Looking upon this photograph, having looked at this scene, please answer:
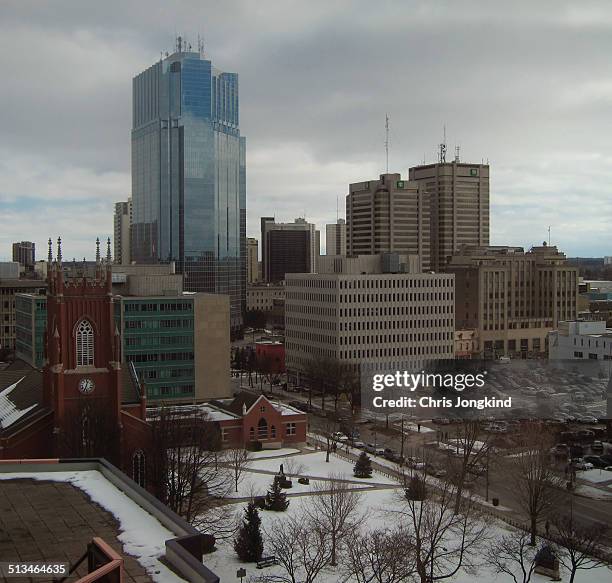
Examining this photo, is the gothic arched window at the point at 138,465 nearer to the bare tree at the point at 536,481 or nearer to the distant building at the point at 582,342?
the bare tree at the point at 536,481

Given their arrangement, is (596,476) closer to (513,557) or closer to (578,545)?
(578,545)

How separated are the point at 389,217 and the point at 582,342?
9779 centimetres

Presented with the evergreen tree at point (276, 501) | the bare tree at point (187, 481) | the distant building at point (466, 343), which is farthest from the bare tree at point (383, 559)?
the distant building at point (466, 343)

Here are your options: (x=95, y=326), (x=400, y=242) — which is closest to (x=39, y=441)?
(x=95, y=326)

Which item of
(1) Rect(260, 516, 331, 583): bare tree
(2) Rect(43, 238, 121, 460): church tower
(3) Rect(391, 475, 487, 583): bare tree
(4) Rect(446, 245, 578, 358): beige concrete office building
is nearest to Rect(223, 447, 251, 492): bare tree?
(2) Rect(43, 238, 121, 460): church tower

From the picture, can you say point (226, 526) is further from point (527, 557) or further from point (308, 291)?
point (308, 291)

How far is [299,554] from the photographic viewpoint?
42.4m

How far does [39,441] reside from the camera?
52.2 m

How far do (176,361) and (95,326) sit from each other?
44.0 m

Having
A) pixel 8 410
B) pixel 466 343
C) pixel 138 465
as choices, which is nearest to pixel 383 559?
pixel 138 465

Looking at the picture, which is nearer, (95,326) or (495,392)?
(95,326)

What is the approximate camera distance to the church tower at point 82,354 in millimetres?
51969

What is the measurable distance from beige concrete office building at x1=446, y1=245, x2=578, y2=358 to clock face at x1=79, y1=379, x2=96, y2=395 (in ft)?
326

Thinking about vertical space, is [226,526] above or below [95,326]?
below
